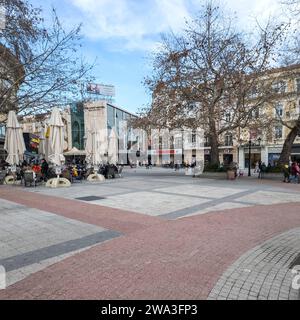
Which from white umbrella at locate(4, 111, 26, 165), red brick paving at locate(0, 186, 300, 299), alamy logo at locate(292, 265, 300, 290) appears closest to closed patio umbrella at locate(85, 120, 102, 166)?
white umbrella at locate(4, 111, 26, 165)

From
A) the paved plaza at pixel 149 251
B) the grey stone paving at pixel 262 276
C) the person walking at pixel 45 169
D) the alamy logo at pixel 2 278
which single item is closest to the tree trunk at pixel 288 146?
the paved plaza at pixel 149 251

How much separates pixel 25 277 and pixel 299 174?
17045mm

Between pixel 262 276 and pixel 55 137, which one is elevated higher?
pixel 55 137

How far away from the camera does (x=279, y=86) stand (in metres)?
20.0

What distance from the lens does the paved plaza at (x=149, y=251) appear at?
3.24m

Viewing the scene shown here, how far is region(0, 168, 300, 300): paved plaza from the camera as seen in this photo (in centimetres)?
324

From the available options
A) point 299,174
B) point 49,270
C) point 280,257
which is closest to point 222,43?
point 299,174

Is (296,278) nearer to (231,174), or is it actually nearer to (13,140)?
(13,140)

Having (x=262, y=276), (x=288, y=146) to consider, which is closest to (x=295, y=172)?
(x=288, y=146)

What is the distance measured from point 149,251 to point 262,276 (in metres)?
1.78

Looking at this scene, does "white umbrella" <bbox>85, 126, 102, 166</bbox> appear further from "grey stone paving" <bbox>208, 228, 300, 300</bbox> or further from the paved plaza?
"grey stone paving" <bbox>208, 228, 300, 300</bbox>

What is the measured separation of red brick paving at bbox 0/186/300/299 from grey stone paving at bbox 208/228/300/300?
0.48ft

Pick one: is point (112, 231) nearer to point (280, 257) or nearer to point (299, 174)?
point (280, 257)
